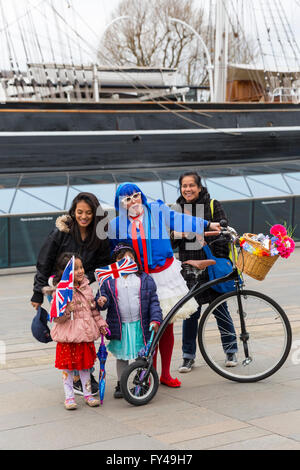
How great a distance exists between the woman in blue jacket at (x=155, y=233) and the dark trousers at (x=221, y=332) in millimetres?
363

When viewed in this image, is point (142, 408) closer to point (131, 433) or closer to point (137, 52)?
point (131, 433)

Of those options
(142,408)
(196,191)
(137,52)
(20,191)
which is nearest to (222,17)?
(20,191)

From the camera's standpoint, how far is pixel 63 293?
489 cm

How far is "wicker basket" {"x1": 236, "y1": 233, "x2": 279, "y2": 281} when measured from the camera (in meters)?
5.07

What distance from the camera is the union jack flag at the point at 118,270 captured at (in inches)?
201

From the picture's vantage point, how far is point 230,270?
5.75 metres

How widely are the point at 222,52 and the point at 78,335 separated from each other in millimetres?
19877

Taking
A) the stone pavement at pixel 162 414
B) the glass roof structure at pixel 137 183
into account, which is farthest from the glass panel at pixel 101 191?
the stone pavement at pixel 162 414

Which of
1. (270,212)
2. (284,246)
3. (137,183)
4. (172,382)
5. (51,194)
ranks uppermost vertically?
(284,246)

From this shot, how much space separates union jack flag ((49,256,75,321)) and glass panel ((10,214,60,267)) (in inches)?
345

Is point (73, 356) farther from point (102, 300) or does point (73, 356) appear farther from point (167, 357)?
point (167, 357)

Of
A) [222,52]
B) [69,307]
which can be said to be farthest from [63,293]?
[222,52]

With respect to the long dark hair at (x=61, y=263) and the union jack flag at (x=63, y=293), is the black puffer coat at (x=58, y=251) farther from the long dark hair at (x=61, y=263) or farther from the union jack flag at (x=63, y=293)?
the union jack flag at (x=63, y=293)

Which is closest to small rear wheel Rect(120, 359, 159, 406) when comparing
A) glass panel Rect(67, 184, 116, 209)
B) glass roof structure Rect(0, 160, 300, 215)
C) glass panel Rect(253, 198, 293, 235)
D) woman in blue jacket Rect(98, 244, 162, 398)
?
woman in blue jacket Rect(98, 244, 162, 398)
